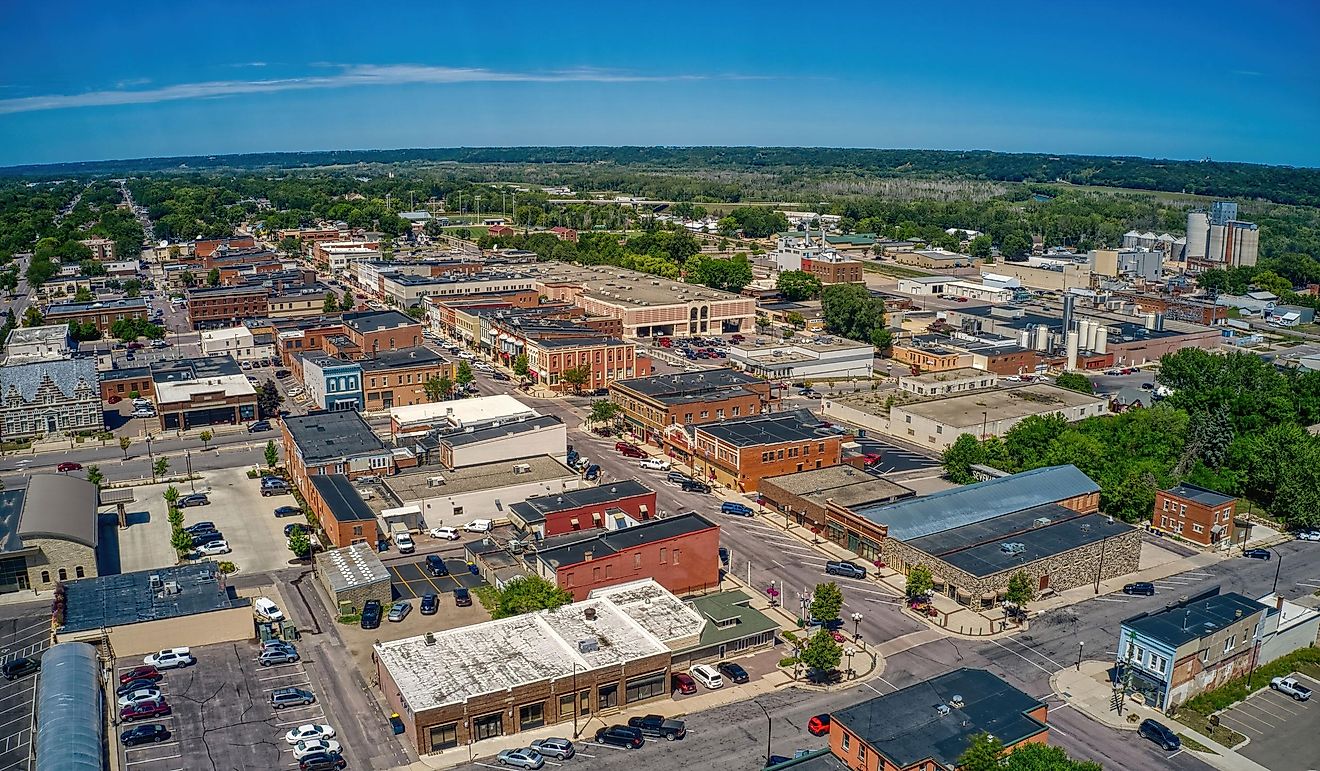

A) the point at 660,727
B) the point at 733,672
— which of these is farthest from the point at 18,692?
the point at 733,672

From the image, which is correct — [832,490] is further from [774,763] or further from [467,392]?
[467,392]

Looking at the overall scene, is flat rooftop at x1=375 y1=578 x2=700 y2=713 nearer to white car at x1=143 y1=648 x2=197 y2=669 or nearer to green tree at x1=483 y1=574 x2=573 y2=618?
green tree at x1=483 y1=574 x2=573 y2=618

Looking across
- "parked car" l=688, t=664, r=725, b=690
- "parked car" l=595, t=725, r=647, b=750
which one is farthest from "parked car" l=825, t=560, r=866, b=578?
"parked car" l=595, t=725, r=647, b=750

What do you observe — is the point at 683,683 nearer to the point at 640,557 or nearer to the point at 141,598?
the point at 640,557

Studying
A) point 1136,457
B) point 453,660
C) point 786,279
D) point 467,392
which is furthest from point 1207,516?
point 786,279

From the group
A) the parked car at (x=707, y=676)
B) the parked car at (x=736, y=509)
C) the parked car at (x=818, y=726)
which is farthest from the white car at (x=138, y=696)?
the parked car at (x=736, y=509)

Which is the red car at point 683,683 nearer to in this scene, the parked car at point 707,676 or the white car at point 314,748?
the parked car at point 707,676
